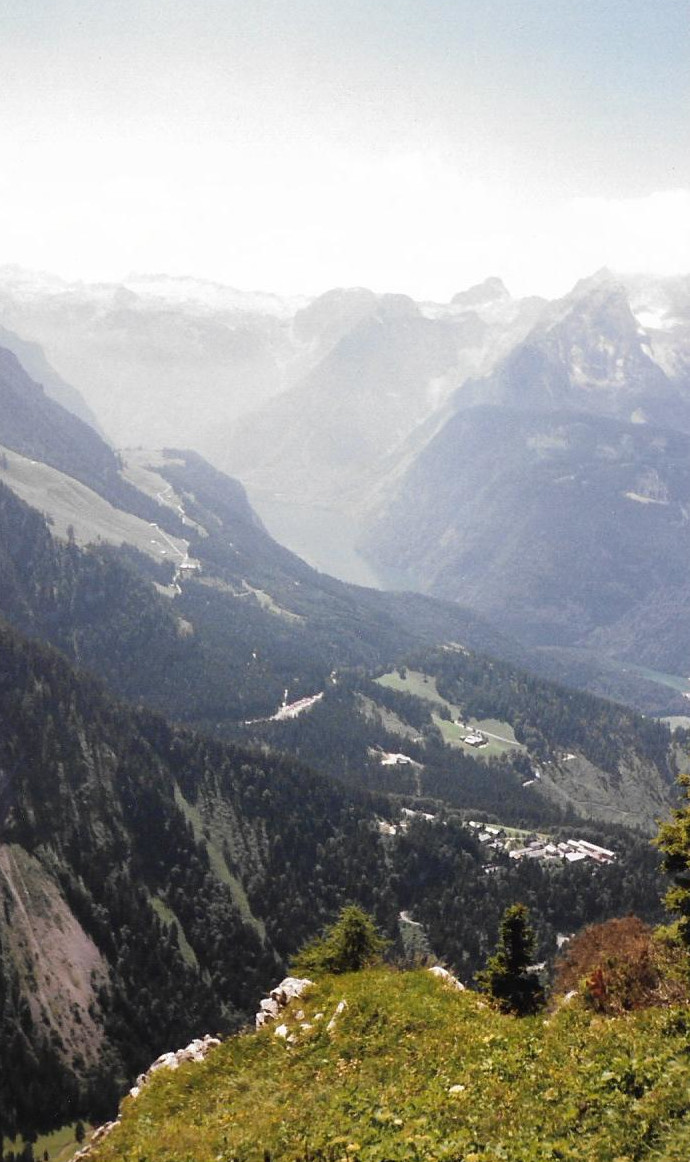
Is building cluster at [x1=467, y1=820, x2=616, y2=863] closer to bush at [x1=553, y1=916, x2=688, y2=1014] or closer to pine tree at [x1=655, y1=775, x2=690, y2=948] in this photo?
bush at [x1=553, y1=916, x2=688, y2=1014]

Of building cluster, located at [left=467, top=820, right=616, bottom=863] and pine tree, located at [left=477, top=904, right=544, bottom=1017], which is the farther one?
building cluster, located at [left=467, top=820, right=616, bottom=863]

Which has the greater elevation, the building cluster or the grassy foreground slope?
the grassy foreground slope

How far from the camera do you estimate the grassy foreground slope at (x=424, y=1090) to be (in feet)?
88.9

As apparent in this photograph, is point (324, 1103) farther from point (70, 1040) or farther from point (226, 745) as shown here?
point (226, 745)

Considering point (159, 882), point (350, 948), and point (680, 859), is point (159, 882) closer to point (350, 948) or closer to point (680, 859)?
point (350, 948)

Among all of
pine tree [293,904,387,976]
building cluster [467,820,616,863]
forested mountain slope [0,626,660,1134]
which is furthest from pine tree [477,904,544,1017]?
building cluster [467,820,616,863]

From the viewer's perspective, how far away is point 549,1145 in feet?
85.9

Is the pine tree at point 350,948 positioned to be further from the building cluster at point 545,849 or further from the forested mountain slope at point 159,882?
the building cluster at point 545,849

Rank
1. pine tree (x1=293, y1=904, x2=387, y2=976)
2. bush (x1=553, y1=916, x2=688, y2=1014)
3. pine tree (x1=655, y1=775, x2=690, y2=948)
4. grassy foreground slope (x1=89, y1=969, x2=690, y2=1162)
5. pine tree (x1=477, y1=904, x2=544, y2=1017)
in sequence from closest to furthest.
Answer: grassy foreground slope (x1=89, y1=969, x2=690, y2=1162)
bush (x1=553, y1=916, x2=688, y2=1014)
pine tree (x1=655, y1=775, x2=690, y2=948)
pine tree (x1=477, y1=904, x2=544, y2=1017)
pine tree (x1=293, y1=904, x2=387, y2=976)

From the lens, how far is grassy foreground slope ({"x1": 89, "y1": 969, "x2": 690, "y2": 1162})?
27.1 meters

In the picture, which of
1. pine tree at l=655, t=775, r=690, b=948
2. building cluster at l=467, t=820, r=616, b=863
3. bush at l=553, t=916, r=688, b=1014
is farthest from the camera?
building cluster at l=467, t=820, r=616, b=863

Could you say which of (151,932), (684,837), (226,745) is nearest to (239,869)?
(151,932)

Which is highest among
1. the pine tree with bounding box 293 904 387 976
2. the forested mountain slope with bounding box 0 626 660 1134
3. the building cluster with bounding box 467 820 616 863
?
the pine tree with bounding box 293 904 387 976

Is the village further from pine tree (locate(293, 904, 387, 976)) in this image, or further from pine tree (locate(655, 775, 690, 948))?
pine tree (locate(655, 775, 690, 948))
